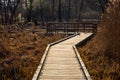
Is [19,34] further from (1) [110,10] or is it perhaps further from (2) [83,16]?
(2) [83,16]

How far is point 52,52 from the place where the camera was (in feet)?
51.0

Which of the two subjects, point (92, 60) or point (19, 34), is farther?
point (19, 34)

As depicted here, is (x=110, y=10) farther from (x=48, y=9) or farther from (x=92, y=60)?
(x=48, y=9)

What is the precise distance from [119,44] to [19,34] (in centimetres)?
1329

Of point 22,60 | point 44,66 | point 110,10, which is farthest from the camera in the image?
point 110,10

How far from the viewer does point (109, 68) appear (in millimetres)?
12531

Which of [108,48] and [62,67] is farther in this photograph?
[108,48]

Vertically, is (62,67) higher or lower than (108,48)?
lower

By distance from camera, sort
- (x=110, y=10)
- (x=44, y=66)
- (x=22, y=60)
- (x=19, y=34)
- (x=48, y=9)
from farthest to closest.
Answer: (x=48, y=9) → (x=19, y=34) → (x=110, y=10) → (x=22, y=60) → (x=44, y=66)

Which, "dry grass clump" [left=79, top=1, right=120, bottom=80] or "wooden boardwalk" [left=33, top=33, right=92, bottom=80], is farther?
"dry grass clump" [left=79, top=1, right=120, bottom=80]

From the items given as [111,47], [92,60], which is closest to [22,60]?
[92,60]

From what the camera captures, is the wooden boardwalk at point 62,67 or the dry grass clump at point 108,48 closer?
the wooden boardwalk at point 62,67

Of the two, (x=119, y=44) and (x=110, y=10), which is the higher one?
(x=110, y=10)

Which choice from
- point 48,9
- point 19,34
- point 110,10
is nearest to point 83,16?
point 48,9
